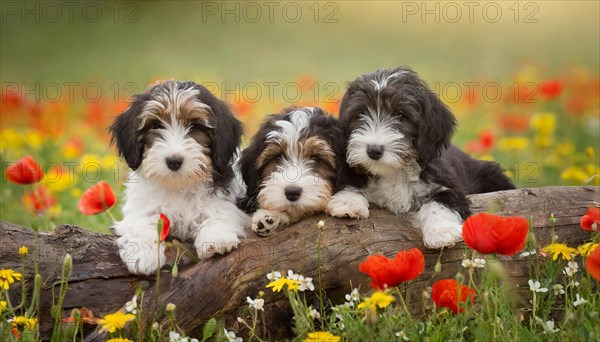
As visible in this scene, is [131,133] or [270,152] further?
[270,152]

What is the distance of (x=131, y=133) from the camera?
232 inches

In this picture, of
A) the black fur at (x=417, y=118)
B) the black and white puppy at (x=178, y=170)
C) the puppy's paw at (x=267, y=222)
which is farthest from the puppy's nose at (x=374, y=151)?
the black and white puppy at (x=178, y=170)

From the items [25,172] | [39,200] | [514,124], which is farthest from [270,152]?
[514,124]

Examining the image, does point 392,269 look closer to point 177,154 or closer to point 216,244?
point 216,244

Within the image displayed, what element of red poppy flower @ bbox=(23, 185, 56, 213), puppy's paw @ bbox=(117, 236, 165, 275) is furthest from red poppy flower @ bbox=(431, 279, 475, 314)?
red poppy flower @ bbox=(23, 185, 56, 213)

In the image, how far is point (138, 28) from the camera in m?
24.0

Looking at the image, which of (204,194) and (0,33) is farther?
(0,33)

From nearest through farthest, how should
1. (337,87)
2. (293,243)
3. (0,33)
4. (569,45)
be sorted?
(293,243) < (337,87) < (569,45) < (0,33)

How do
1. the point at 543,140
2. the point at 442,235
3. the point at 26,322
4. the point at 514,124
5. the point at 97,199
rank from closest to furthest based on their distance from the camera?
the point at 26,322 < the point at 442,235 < the point at 97,199 < the point at 543,140 < the point at 514,124

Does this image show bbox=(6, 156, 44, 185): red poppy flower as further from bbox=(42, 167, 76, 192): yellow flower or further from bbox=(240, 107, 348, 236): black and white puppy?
bbox=(42, 167, 76, 192): yellow flower

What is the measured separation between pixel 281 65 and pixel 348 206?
14393 millimetres

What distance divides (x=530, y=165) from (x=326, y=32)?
1452 centimetres

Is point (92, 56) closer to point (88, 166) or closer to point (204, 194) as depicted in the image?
point (88, 166)

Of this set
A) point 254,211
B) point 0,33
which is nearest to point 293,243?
point 254,211
